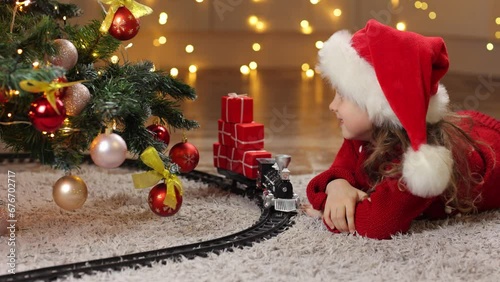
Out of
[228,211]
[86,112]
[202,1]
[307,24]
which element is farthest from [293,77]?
[86,112]

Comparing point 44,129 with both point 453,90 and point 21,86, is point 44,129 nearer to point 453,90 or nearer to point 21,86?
point 21,86

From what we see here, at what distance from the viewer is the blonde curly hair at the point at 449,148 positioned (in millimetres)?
1340

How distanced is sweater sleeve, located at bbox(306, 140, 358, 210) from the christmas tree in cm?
30

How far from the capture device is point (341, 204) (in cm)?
137

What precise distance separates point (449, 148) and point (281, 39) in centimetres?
279

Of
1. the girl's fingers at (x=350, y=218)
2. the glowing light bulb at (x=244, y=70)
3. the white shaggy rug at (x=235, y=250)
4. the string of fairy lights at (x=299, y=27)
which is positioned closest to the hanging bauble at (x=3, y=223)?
the white shaggy rug at (x=235, y=250)

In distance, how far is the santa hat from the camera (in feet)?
4.13

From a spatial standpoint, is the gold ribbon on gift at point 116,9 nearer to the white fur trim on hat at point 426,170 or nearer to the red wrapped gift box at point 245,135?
the red wrapped gift box at point 245,135

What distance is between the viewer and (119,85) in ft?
4.31

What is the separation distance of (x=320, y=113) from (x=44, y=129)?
1.87 m

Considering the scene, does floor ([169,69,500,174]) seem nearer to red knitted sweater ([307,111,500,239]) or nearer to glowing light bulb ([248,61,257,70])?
glowing light bulb ([248,61,257,70])

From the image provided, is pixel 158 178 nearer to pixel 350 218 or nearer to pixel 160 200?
pixel 160 200

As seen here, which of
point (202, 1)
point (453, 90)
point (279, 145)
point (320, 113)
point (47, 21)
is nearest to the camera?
point (47, 21)

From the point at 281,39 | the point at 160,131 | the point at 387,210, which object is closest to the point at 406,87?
the point at 387,210
